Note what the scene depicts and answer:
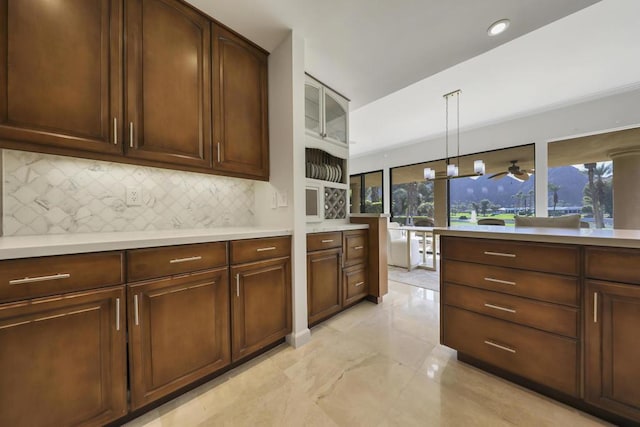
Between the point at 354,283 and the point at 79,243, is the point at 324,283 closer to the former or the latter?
the point at 354,283

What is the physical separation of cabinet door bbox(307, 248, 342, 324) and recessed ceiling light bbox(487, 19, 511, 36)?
7.37 feet

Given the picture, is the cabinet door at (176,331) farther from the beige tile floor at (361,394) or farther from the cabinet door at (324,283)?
the cabinet door at (324,283)

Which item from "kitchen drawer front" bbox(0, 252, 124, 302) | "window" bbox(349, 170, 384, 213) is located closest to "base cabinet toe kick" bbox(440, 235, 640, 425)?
"kitchen drawer front" bbox(0, 252, 124, 302)

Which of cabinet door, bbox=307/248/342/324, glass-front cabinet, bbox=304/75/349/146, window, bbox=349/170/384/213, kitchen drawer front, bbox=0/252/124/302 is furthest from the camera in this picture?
window, bbox=349/170/384/213

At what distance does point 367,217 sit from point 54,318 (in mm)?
2554

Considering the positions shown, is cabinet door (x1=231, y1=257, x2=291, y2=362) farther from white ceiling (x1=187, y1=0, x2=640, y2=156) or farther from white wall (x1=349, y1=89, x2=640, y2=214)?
white wall (x1=349, y1=89, x2=640, y2=214)

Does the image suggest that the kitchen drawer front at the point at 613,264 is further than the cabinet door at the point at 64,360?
Yes

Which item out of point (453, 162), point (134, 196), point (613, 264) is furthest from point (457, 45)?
point (453, 162)

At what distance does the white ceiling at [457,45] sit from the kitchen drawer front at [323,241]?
166 centimetres

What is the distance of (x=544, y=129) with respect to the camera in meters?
4.15

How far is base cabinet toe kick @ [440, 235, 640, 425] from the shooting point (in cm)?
112

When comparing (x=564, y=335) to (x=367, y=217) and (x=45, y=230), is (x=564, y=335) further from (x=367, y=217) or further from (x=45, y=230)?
(x=45, y=230)

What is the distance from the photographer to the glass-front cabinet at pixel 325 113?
2.49 m

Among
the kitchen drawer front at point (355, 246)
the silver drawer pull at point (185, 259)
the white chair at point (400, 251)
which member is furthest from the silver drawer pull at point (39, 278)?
the white chair at point (400, 251)
